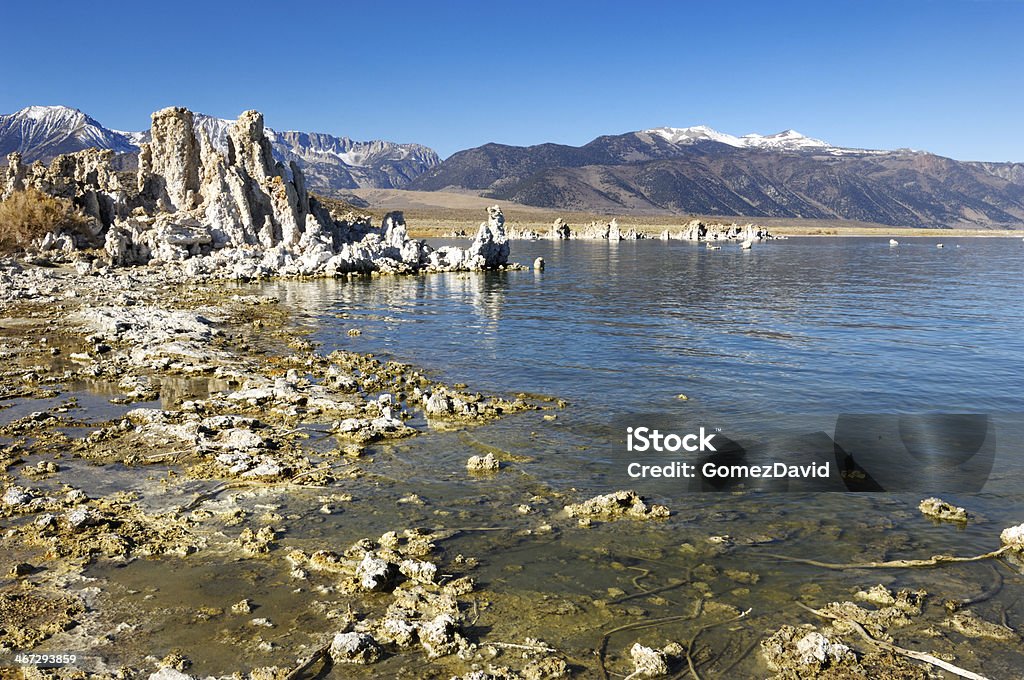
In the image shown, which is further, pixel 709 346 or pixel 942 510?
pixel 709 346

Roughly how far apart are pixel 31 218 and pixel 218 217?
14587 millimetres

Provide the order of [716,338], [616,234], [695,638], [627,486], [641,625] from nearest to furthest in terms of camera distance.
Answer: [695,638], [641,625], [627,486], [716,338], [616,234]

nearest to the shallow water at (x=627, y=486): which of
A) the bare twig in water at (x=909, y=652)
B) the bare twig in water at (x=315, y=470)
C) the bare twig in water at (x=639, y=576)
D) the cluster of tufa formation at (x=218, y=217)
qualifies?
the bare twig in water at (x=639, y=576)

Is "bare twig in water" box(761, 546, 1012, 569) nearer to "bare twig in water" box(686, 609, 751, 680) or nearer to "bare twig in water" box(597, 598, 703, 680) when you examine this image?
"bare twig in water" box(686, 609, 751, 680)

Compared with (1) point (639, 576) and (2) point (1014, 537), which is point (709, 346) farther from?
(1) point (639, 576)

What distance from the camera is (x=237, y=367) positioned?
68.5ft

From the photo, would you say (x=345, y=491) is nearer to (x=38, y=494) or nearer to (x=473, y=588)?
(x=473, y=588)

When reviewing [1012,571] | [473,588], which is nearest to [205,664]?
[473,588]

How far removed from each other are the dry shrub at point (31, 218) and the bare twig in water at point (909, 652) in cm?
6444

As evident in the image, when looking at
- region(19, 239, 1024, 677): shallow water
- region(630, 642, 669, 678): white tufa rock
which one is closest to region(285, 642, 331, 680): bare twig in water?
region(19, 239, 1024, 677): shallow water

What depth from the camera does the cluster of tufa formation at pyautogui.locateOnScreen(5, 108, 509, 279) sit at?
185 ft

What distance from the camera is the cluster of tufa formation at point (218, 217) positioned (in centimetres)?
5650

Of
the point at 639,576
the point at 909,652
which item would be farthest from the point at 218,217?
the point at 909,652

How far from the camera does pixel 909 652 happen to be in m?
7.24
